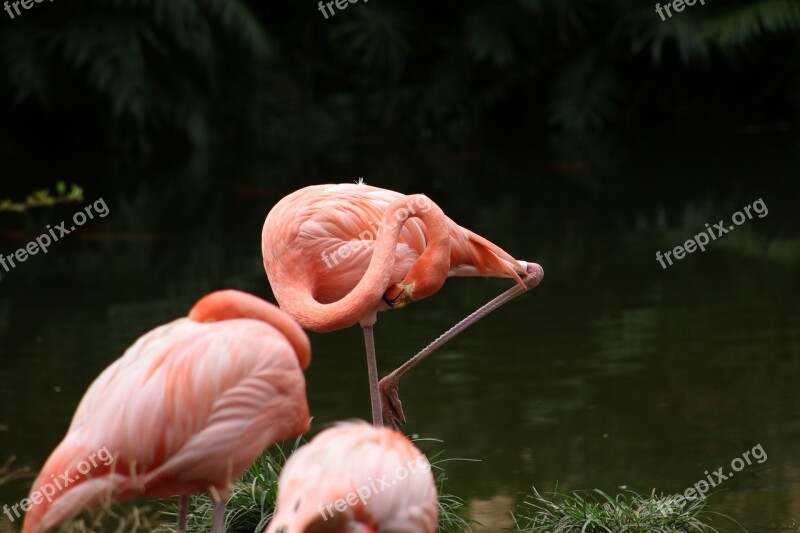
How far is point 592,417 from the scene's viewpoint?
4625mm

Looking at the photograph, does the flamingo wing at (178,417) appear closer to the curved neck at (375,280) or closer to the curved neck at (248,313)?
the curved neck at (248,313)

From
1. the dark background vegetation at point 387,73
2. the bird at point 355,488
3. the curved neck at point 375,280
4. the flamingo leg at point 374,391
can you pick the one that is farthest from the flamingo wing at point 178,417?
the dark background vegetation at point 387,73

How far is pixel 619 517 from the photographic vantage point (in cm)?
337

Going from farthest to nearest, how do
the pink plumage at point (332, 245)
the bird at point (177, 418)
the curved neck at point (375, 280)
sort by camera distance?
the pink plumage at point (332, 245), the curved neck at point (375, 280), the bird at point (177, 418)

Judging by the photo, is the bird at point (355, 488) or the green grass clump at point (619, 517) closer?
the bird at point (355, 488)

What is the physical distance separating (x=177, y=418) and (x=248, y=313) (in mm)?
340

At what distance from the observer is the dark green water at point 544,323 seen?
14.0 feet

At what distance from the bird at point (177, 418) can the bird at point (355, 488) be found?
0.21m

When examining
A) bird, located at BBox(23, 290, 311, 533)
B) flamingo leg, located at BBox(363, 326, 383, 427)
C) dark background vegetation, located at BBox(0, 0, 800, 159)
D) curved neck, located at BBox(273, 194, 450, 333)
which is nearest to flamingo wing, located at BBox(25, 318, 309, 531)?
bird, located at BBox(23, 290, 311, 533)

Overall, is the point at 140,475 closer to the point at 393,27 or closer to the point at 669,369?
the point at 669,369

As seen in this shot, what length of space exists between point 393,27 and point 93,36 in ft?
10.1

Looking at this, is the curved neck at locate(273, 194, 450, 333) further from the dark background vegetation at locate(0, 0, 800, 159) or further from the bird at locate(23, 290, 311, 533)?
the dark background vegetation at locate(0, 0, 800, 159)

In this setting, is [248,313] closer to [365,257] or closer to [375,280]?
[375,280]

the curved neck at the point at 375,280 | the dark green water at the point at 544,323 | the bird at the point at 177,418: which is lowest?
the dark green water at the point at 544,323
